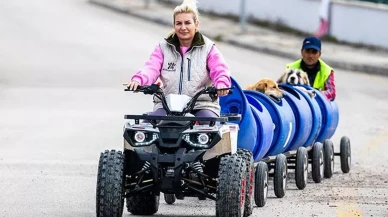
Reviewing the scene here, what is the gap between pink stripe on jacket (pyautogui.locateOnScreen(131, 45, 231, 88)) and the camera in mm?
10219

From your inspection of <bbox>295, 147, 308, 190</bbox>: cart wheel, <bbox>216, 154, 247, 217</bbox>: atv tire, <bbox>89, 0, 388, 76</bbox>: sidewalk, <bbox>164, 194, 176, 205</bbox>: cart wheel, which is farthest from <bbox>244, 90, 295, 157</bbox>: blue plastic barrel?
<bbox>89, 0, 388, 76</bbox>: sidewalk

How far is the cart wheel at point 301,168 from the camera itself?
1305 cm

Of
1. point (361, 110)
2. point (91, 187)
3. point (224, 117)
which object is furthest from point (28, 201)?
point (361, 110)

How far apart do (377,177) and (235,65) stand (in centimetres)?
1628

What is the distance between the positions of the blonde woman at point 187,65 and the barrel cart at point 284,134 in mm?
1038

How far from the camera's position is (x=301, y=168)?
43.0 feet

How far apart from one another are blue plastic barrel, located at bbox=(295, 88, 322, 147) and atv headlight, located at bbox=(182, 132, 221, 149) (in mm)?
4267

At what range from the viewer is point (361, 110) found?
77.9 feet

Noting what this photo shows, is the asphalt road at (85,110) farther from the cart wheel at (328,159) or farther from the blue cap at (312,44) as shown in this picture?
the blue cap at (312,44)

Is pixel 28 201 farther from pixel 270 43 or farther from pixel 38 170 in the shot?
pixel 270 43

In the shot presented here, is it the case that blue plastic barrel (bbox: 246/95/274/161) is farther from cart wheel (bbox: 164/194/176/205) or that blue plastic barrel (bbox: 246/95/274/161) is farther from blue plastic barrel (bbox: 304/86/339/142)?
blue plastic barrel (bbox: 304/86/339/142)

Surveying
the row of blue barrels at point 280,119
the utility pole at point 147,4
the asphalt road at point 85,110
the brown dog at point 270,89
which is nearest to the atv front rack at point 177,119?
the asphalt road at point 85,110

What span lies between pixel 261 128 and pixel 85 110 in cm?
1035

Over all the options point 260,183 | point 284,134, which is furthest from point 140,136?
point 284,134
